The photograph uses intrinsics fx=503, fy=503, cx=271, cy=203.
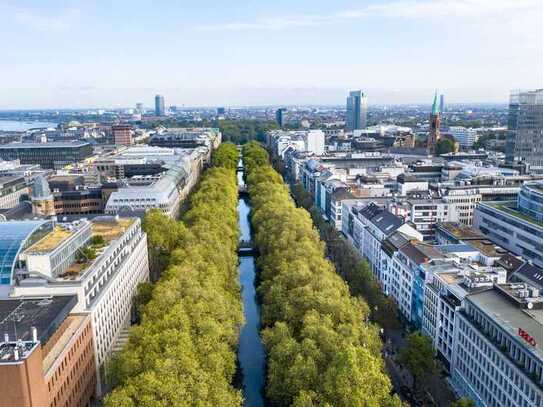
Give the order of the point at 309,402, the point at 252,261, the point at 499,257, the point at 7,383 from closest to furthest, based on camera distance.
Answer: the point at 7,383
the point at 309,402
the point at 499,257
the point at 252,261

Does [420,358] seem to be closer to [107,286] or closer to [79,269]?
[107,286]

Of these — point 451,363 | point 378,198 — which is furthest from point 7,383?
point 378,198

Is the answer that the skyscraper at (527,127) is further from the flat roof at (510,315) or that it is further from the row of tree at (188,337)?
the row of tree at (188,337)

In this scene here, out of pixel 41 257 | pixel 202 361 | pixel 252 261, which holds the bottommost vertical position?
pixel 252 261

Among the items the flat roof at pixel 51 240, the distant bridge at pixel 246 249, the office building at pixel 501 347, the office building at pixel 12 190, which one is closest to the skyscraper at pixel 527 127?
the distant bridge at pixel 246 249

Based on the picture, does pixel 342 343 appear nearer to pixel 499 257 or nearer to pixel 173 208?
pixel 499 257

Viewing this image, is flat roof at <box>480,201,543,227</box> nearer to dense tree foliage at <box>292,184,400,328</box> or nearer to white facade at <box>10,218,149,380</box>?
dense tree foliage at <box>292,184,400,328</box>
